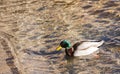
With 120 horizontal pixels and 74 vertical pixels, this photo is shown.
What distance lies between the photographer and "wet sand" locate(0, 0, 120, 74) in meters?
11.5

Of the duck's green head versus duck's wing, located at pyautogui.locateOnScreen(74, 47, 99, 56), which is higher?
the duck's green head

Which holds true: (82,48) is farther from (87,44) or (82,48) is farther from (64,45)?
(64,45)

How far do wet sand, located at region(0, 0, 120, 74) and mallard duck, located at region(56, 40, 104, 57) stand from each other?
0.26 metres

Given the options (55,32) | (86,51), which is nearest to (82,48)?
(86,51)

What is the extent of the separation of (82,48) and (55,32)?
1969mm

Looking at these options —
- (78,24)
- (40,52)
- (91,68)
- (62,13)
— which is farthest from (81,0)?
(91,68)

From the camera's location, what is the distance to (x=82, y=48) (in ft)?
40.9

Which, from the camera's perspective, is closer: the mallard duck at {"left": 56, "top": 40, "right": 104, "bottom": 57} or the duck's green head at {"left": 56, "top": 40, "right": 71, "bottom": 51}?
the mallard duck at {"left": 56, "top": 40, "right": 104, "bottom": 57}

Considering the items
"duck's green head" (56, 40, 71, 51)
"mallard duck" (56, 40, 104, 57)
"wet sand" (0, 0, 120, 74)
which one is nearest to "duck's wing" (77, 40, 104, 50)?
"mallard duck" (56, 40, 104, 57)

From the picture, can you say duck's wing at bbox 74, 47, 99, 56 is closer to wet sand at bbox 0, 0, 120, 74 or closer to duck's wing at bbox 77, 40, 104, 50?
duck's wing at bbox 77, 40, 104, 50

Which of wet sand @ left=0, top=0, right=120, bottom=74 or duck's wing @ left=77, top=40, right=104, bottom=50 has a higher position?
duck's wing @ left=77, top=40, right=104, bottom=50

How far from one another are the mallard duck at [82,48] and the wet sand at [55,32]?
0.26 metres

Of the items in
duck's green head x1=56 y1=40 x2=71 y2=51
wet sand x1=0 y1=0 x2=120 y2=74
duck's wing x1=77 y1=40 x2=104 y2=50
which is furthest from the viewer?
duck's green head x1=56 y1=40 x2=71 y2=51

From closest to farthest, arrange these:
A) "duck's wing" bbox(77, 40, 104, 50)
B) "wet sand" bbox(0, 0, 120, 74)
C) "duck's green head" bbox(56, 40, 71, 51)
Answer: "wet sand" bbox(0, 0, 120, 74) → "duck's wing" bbox(77, 40, 104, 50) → "duck's green head" bbox(56, 40, 71, 51)
